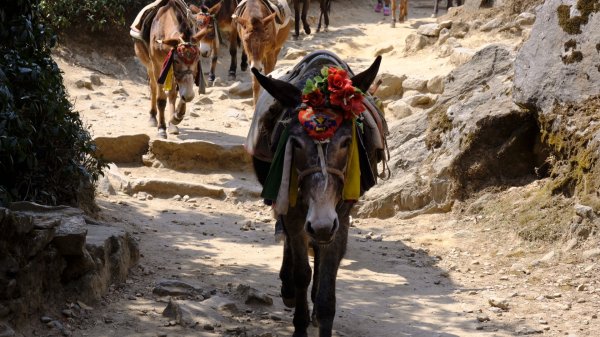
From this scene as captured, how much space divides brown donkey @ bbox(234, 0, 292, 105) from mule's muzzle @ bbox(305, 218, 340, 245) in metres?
9.30

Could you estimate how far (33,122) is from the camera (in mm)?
6785

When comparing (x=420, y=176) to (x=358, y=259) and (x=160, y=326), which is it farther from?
(x=160, y=326)

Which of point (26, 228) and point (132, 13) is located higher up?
point (132, 13)

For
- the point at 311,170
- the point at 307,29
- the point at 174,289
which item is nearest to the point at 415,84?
the point at 307,29

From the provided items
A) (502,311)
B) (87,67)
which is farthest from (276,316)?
(87,67)

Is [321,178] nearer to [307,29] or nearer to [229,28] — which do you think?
[229,28]

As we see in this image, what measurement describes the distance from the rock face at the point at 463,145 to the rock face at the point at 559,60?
0.42m

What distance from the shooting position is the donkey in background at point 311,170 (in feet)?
16.6

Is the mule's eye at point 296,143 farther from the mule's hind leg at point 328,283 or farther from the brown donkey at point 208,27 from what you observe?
the brown donkey at point 208,27

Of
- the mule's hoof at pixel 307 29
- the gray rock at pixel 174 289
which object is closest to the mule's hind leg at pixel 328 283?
the gray rock at pixel 174 289

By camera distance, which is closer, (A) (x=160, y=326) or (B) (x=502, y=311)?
(A) (x=160, y=326)

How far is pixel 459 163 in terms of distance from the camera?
9.55 metres

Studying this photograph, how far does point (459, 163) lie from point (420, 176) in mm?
560

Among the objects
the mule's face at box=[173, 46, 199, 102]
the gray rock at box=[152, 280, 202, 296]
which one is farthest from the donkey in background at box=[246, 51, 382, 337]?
the mule's face at box=[173, 46, 199, 102]
